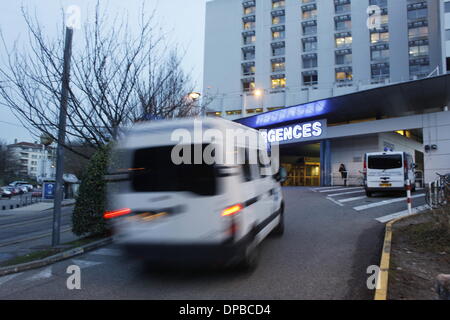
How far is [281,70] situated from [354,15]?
12804 millimetres

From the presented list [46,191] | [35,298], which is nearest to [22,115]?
[35,298]

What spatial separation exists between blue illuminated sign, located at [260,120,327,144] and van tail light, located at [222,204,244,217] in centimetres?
2019

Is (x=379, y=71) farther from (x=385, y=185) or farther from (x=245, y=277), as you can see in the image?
(x=245, y=277)

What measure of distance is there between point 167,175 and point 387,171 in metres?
13.4

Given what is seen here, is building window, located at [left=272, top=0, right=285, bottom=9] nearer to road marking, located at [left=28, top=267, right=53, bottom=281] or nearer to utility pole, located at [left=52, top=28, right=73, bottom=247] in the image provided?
utility pole, located at [left=52, top=28, right=73, bottom=247]

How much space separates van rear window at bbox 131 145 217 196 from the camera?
4129 mm

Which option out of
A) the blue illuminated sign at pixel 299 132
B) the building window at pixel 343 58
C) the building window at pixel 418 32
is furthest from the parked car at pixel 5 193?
the building window at pixel 418 32

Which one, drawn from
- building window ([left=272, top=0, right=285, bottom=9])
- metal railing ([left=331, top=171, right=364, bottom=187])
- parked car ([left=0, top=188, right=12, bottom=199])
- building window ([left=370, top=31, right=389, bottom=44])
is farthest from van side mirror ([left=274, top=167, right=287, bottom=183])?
building window ([left=272, top=0, right=285, bottom=9])

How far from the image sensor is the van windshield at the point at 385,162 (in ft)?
48.2

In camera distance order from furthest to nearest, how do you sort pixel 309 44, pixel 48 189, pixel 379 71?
pixel 309 44 → pixel 379 71 → pixel 48 189

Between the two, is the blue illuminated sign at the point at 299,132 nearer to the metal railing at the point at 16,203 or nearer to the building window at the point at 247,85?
the building window at the point at 247,85

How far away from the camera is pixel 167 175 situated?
4457 mm

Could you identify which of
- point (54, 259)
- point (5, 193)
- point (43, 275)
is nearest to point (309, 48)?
point (5, 193)
